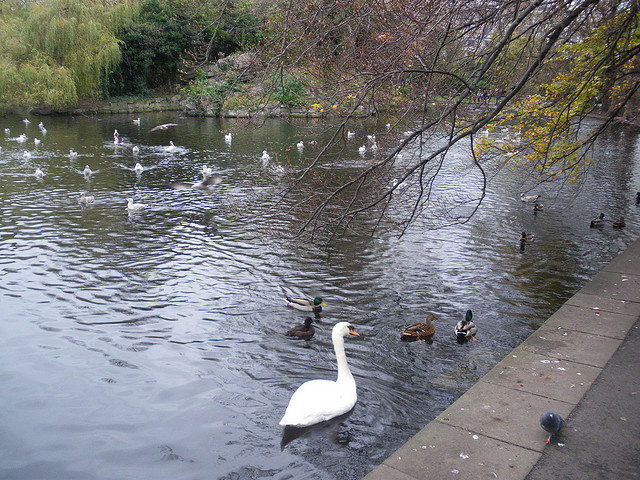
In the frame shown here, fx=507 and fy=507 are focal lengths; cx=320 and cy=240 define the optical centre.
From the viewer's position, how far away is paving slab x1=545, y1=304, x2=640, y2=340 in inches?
262

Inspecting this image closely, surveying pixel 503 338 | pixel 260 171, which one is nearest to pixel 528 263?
pixel 503 338

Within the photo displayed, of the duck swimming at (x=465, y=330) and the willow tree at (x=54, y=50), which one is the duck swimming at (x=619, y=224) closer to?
the duck swimming at (x=465, y=330)

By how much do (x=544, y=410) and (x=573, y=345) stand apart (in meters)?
1.70

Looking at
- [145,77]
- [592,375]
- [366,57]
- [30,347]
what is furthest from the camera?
[145,77]

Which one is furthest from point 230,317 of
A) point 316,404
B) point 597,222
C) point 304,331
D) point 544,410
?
point 597,222

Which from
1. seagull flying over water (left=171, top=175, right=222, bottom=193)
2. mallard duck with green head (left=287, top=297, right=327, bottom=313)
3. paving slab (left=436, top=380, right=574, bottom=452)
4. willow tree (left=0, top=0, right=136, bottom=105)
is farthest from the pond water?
willow tree (left=0, top=0, right=136, bottom=105)

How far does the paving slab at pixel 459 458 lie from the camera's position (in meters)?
4.12

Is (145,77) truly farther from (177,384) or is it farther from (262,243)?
(177,384)

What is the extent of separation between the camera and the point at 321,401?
5.87 meters

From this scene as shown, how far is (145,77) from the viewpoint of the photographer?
51938 mm

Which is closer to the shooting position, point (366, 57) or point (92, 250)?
point (366, 57)

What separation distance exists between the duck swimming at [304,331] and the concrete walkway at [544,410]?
3.10 meters

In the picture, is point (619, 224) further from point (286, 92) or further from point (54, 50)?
point (54, 50)

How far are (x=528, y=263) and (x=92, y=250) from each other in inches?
396
